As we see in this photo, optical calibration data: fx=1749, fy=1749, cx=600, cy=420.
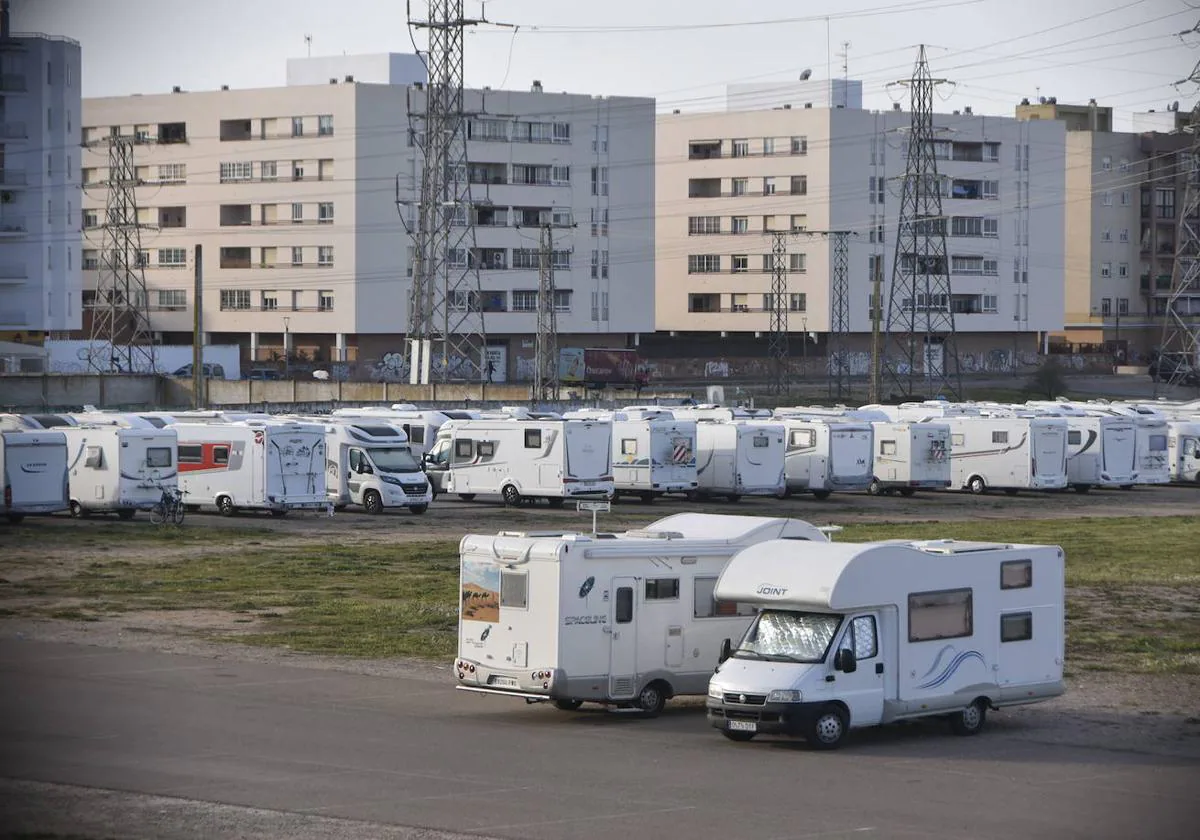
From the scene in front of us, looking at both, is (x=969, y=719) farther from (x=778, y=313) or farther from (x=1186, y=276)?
(x=778, y=313)

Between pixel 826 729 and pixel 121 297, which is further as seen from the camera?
pixel 121 297

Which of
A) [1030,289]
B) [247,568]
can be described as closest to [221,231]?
[1030,289]

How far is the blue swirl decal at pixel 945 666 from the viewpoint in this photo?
873 inches

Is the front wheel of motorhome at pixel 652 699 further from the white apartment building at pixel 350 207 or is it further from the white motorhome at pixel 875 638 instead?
the white apartment building at pixel 350 207

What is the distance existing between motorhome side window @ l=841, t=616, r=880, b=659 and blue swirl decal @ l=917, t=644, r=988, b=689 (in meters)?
1.07

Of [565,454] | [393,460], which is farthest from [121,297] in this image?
[565,454]

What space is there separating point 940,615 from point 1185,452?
2267 inches

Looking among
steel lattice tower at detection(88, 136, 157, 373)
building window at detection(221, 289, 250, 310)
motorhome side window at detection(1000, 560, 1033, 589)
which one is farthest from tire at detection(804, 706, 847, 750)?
building window at detection(221, 289, 250, 310)

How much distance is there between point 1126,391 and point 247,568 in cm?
9720

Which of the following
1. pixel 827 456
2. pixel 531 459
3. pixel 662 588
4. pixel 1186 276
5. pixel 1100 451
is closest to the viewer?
pixel 662 588

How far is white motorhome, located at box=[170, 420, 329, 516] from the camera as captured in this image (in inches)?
2025

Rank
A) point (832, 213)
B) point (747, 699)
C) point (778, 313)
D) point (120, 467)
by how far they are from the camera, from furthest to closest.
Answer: point (832, 213) → point (778, 313) → point (120, 467) → point (747, 699)

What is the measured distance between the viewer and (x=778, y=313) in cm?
10975

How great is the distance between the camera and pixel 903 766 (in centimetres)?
2048
